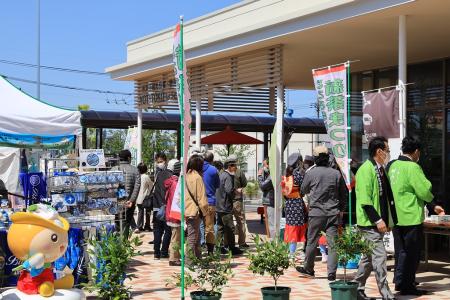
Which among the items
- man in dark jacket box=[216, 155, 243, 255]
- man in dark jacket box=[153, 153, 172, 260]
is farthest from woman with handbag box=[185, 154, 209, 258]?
man in dark jacket box=[216, 155, 243, 255]

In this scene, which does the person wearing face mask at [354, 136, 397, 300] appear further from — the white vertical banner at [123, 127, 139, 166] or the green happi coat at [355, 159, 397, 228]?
the white vertical banner at [123, 127, 139, 166]

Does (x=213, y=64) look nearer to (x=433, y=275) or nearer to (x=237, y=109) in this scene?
(x=237, y=109)

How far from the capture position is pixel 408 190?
25.2 ft

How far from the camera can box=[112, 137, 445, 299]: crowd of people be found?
725cm

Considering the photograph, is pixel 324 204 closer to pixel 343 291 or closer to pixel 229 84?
pixel 343 291

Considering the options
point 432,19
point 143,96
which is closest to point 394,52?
point 432,19

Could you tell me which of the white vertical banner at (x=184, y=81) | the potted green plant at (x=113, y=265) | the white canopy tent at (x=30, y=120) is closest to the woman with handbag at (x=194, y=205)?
the white canopy tent at (x=30, y=120)

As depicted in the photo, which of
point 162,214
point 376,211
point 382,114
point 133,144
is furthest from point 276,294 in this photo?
point 133,144

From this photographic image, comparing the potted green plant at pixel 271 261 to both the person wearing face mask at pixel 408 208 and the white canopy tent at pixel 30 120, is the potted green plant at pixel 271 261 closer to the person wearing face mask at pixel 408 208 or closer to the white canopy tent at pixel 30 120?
the person wearing face mask at pixel 408 208

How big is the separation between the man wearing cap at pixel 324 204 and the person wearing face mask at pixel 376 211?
119 centimetres

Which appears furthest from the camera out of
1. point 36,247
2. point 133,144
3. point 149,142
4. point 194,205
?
point 149,142

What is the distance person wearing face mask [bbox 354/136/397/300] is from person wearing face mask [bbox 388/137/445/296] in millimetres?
322

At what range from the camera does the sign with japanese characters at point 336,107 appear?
884 centimetres

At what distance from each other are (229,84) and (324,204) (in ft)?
18.0
